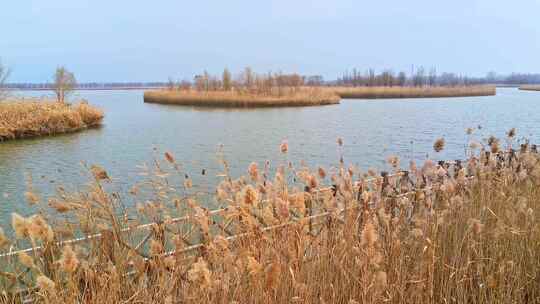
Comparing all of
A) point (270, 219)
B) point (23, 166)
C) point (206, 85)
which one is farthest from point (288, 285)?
point (206, 85)

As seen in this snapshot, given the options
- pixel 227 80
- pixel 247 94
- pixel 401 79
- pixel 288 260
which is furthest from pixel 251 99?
pixel 401 79

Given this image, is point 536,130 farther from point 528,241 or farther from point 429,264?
point 429,264

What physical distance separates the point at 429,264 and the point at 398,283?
0.17 meters

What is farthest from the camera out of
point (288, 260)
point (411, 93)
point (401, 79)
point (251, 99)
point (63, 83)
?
point (401, 79)

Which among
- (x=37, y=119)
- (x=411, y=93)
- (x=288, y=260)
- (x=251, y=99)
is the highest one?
(x=411, y=93)

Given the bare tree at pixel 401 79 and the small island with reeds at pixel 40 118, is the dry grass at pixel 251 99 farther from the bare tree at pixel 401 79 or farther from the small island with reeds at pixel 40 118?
the bare tree at pixel 401 79

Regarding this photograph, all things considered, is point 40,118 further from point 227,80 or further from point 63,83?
point 227,80

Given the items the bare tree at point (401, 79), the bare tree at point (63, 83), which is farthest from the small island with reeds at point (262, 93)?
the bare tree at point (401, 79)

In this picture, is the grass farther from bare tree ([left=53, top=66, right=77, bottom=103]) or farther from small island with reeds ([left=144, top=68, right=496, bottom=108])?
small island with reeds ([left=144, top=68, right=496, bottom=108])

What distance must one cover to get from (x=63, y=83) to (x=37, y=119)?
7.78 m

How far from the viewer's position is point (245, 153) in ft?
34.8

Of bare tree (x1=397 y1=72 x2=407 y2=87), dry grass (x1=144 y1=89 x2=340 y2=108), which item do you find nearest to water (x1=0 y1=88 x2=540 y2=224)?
dry grass (x1=144 y1=89 x2=340 y2=108)

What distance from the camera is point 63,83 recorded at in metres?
22.6

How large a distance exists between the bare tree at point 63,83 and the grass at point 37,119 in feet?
15.0
